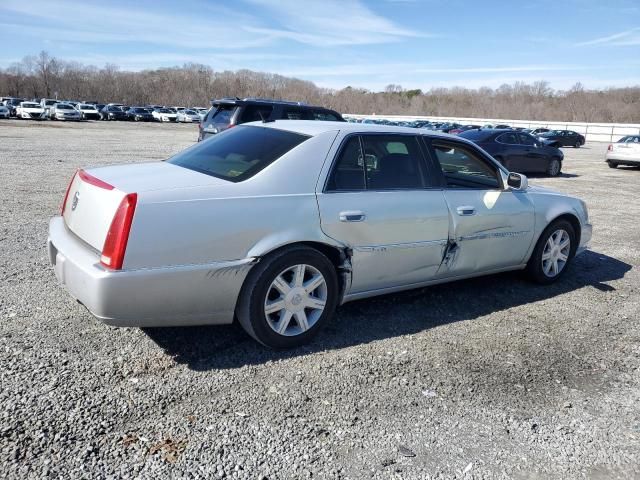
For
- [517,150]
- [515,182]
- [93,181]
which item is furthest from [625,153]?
[93,181]

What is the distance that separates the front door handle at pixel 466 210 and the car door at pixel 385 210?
15 centimetres

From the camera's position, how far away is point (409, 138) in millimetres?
4559

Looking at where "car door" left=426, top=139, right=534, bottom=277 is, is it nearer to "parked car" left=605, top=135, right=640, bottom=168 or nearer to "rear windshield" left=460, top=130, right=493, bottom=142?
"rear windshield" left=460, top=130, right=493, bottom=142

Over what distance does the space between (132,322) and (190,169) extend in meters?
1.31

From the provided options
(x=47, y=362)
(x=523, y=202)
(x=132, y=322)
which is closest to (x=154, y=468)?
(x=132, y=322)

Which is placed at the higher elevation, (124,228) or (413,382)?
(124,228)

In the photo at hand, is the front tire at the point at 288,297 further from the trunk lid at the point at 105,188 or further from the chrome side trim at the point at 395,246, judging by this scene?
the trunk lid at the point at 105,188

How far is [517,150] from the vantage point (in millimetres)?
16719

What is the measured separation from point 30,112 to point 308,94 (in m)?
95.8

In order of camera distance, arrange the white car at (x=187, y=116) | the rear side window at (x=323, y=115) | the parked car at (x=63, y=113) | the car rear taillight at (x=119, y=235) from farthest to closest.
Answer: the white car at (x=187, y=116)
the parked car at (x=63, y=113)
the rear side window at (x=323, y=115)
the car rear taillight at (x=119, y=235)

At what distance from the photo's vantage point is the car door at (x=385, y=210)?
3.94 m

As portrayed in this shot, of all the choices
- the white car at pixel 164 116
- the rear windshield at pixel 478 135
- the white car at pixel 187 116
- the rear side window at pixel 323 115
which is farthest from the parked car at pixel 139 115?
the rear side window at pixel 323 115

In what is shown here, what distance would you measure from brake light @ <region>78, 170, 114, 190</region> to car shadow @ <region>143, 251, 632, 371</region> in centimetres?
112

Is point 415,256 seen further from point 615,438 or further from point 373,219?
point 615,438
